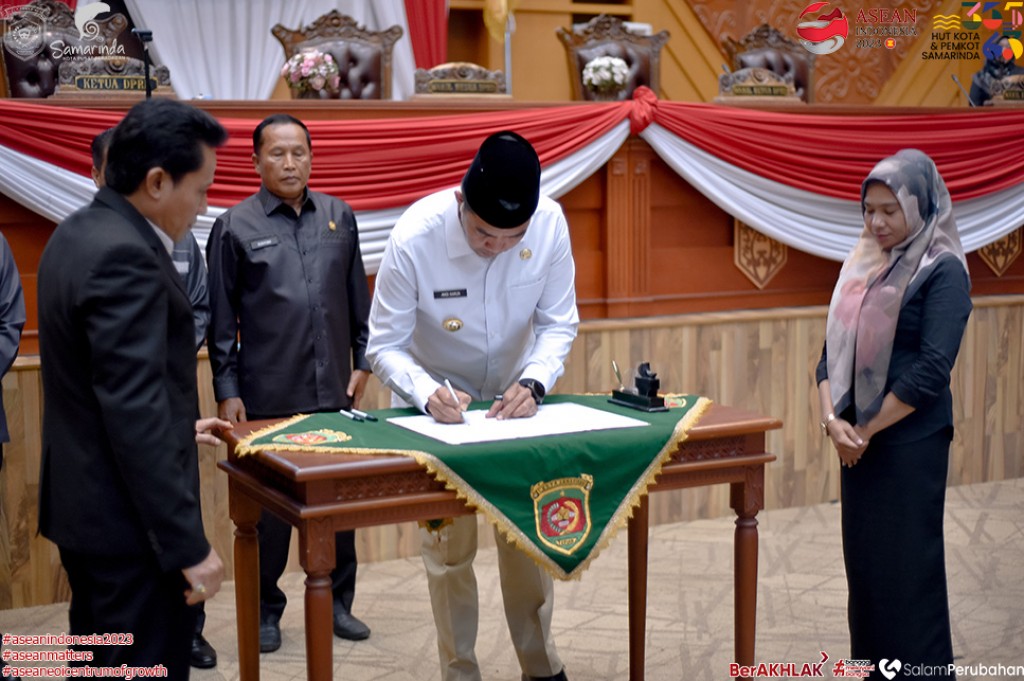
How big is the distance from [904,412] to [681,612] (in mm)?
1358

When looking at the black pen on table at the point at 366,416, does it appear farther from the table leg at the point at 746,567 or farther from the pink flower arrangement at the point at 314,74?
the pink flower arrangement at the point at 314,74

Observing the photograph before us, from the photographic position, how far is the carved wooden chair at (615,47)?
18.3ft

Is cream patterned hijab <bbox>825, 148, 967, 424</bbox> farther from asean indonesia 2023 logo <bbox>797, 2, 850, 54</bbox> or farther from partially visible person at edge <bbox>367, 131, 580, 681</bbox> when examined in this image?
asean indonesia 2023 logo <bbox>797, 2, 850, 54</bbox>

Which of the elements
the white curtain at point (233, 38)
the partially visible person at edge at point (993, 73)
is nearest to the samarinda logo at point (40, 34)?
the white curtain at point (233, 38)

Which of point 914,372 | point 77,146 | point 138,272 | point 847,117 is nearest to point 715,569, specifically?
point 914,372

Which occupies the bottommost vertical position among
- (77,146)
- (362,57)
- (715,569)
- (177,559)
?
(715,569)

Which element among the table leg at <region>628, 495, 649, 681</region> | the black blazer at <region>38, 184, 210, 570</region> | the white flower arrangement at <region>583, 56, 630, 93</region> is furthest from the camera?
the white flower arrangement at <region>583, 56, 630, 93</region>

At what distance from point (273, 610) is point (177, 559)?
174cm

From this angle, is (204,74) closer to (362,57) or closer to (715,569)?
(362,57)

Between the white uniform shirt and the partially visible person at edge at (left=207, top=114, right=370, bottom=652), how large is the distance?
589 mm

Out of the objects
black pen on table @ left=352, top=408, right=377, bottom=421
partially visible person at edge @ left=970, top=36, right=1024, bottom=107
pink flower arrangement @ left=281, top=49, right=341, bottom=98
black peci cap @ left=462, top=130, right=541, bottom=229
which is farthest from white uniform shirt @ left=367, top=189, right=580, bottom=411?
partially visible person at edge @ left=970, top=36, right=1024, bottom=107

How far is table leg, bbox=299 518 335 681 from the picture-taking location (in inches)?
90.4

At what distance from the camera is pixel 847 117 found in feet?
16.9

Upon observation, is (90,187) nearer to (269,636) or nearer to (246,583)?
(269,636)
